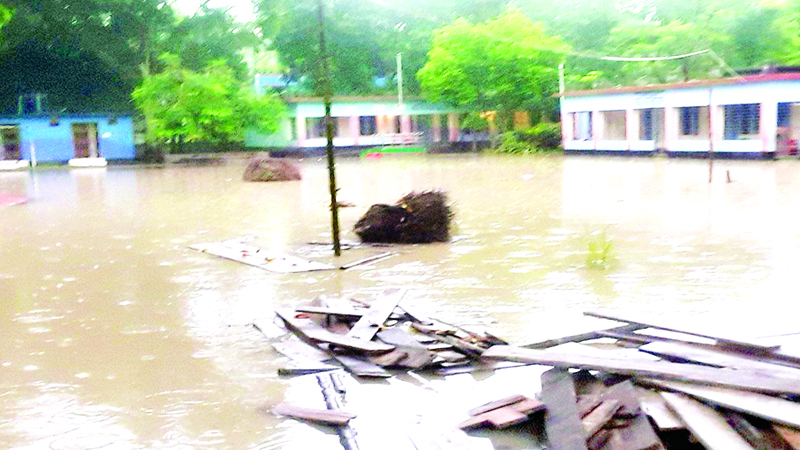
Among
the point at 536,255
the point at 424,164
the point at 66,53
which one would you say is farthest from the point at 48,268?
the point at 66,53

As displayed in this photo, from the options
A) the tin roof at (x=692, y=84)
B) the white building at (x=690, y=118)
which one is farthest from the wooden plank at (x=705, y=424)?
the tin roof at (x=692, y=84)

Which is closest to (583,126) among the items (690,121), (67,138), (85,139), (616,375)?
(690,121)

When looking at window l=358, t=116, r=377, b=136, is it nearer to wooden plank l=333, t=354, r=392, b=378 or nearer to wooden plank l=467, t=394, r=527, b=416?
wooden plank l=333, t=354, r=392, b=378

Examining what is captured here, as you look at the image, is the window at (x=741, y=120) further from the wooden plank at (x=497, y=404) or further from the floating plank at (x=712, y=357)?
the wooden plank at (x=497, y=404)

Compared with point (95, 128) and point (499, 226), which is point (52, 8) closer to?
point (95, 128)

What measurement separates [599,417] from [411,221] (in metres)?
8.83

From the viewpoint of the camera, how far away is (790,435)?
4613 mm

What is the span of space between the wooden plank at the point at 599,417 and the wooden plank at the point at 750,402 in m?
0.45

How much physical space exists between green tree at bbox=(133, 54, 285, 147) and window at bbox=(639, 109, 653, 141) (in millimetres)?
19087

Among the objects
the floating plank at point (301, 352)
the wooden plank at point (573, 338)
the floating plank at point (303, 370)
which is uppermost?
the wooden plank at point (573, 338)

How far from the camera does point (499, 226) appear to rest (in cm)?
1592

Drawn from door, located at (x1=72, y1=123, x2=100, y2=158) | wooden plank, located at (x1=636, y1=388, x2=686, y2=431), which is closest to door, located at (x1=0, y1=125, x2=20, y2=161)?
door, located at (x1=72, y1=123, x2=100, y2=158)

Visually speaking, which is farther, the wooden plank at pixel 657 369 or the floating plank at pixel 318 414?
the floating plank at pixel 318 414

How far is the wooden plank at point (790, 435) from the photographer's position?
452 cm
